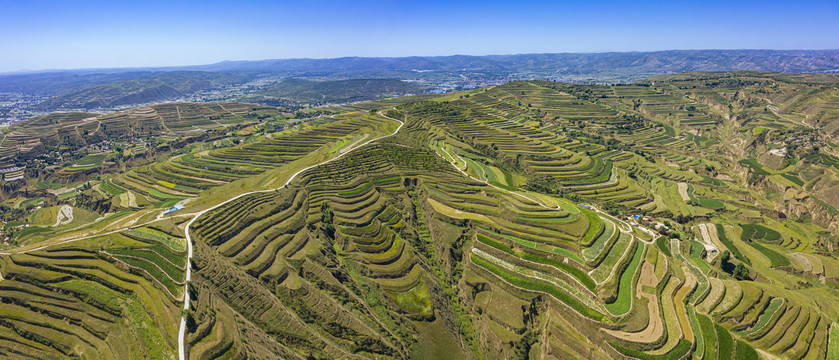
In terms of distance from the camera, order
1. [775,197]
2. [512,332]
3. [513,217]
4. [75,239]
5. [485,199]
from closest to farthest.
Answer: [512,332], [75,239], [513,217], [485,199], [775,197]

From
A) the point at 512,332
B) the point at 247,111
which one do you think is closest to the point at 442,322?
the point at 512,332

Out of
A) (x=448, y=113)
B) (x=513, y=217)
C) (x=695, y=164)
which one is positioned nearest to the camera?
(x=513, y=217)

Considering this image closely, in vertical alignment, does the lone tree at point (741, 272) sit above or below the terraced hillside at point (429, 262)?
below

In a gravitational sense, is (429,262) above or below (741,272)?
above

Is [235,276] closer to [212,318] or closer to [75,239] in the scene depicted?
[212,318]

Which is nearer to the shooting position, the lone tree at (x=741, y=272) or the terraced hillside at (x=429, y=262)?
the terraced hillside at (x=429, y=262)

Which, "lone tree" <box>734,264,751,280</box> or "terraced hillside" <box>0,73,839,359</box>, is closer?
"terraced hillside" <box>0,73,839,359</box>

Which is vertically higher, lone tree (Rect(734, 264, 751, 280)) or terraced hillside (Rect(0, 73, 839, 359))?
terraced hillside (Rect(0, 73, 839, 359))

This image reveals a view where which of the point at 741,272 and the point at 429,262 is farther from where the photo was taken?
the point at 429,262
